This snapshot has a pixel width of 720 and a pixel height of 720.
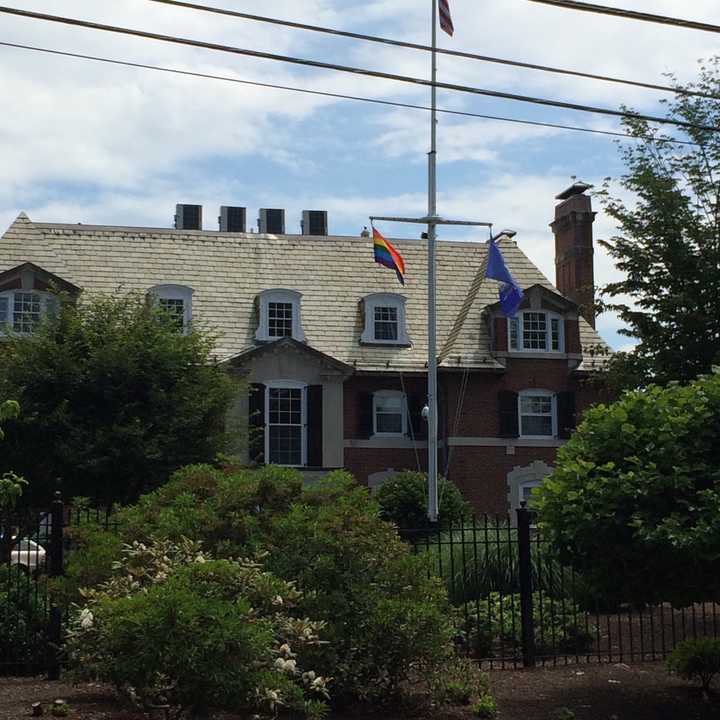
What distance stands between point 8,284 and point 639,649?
72.6 feet

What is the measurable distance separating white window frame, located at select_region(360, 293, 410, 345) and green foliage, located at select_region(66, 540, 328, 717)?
25.1 meters

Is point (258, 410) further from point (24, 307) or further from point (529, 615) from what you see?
point (529, 615)

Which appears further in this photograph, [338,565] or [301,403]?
[301,403]


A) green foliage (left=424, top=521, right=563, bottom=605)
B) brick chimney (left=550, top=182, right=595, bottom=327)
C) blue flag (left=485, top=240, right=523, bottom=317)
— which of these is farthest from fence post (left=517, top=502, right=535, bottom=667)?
brick chimney (left=550, top=182, right=595, bottom=327)

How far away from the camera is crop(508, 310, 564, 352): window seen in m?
34.3

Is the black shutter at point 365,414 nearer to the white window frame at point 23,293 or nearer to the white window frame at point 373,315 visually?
the white window frame at point 373,315

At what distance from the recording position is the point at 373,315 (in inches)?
1369

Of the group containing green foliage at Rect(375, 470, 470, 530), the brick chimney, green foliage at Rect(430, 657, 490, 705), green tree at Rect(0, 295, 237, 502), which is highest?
the brick chimney

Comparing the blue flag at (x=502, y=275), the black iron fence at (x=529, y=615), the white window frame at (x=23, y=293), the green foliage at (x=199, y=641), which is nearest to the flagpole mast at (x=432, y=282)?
the blue flag at (x=502, y=275)

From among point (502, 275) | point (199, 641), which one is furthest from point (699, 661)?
point (502, 275)

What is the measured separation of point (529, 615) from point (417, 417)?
20.4 metres

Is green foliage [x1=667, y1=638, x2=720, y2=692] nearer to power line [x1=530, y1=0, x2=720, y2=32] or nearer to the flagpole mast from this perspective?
power line [x1=530, y1=0, x2=720, y2=32]

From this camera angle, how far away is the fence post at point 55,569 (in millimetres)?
12320

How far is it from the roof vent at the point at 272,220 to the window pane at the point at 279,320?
15.4m
